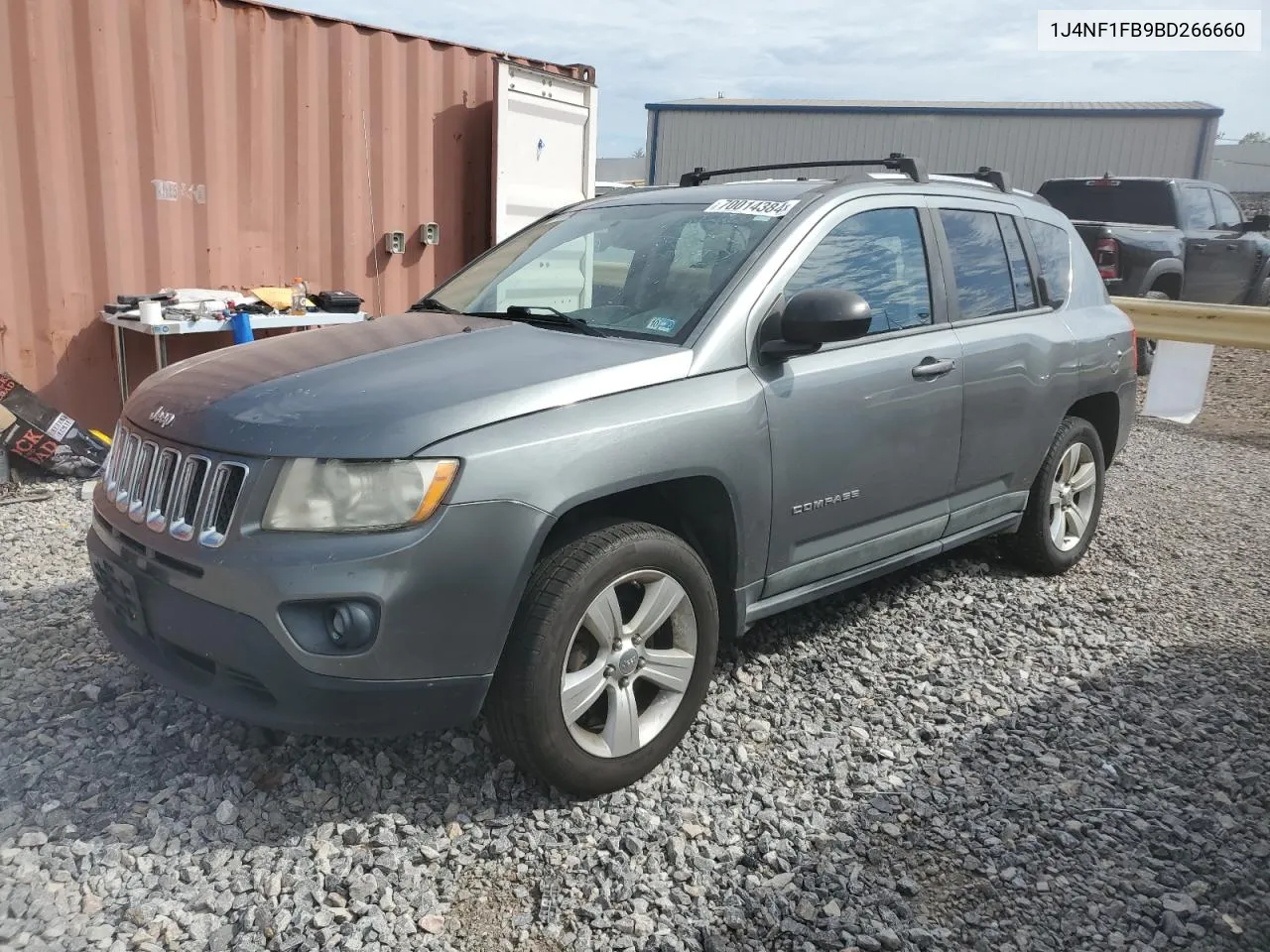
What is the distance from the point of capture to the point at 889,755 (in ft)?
10.2

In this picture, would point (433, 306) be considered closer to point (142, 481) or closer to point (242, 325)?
point (142, 481)

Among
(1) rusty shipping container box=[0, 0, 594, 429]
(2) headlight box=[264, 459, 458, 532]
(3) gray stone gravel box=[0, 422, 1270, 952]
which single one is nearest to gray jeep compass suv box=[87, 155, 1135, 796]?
(2) headlight box=[264, 459, 458, 532]

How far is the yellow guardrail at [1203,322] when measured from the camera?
789cm

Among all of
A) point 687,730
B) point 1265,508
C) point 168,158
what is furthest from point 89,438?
point 1265,508

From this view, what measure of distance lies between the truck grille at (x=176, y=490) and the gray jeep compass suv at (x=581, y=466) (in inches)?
0.4

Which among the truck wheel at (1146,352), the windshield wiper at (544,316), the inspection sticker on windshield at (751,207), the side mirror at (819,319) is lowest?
the truck wheel at (1146,352)

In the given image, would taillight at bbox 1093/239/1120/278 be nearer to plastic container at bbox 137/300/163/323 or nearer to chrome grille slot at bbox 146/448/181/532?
plastic container at bbox 137/300/163/323

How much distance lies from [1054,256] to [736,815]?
3135 millimetres

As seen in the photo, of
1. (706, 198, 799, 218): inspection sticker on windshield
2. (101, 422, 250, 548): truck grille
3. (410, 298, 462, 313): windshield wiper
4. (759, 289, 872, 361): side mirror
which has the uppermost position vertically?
(706, 198, 799, 218): inspection sticker on windshield

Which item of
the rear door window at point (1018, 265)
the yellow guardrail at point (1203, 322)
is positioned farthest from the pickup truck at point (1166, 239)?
the rear door window at point (1018, 265)

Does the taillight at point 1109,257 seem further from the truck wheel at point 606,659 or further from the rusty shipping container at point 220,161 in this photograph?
the truck wheel at point 606,659

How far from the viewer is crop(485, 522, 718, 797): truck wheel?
255cm

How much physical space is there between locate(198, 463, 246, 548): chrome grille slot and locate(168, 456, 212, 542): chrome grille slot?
0.13ft

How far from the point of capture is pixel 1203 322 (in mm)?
8180
